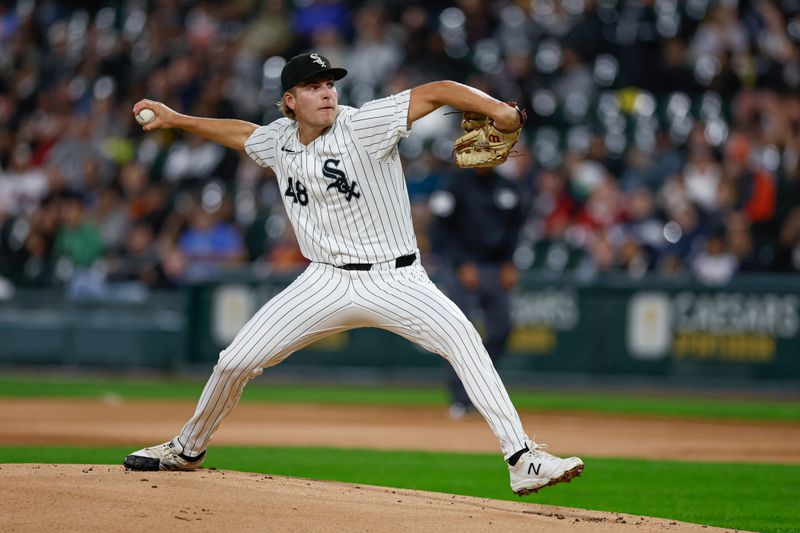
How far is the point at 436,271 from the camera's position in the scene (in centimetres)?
1694

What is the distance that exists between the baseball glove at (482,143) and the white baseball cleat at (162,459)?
199 cm

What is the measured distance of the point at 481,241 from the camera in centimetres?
1226

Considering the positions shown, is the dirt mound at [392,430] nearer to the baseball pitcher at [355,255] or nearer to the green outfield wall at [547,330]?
the green outfield wall at [547,330]

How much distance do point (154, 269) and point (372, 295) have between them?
12964mm

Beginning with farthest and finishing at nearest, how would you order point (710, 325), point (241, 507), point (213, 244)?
point (213, 244), point (710, 325), point (241, 507)

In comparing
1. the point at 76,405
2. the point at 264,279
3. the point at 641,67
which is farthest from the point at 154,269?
the point at 641,67

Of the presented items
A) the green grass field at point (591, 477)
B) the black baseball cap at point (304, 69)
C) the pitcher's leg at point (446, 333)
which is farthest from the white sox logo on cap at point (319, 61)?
the green grass field at point (591, 477)

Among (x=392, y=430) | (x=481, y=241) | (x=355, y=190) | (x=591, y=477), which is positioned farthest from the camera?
(x=481, y=241)

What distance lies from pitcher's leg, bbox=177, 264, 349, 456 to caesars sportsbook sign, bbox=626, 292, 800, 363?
951 centimetres

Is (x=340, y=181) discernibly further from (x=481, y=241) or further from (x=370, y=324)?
(x=481, y=241)

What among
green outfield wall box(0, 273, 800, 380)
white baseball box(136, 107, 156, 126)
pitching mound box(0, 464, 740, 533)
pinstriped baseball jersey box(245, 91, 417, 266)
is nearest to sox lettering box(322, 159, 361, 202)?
pinstriped baseball jersey box(245, 91, 417, 266)

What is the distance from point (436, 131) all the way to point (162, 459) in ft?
38.8

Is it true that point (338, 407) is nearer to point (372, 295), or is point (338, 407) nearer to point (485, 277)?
point (485, 277)

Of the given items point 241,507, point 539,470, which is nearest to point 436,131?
point 539,470
